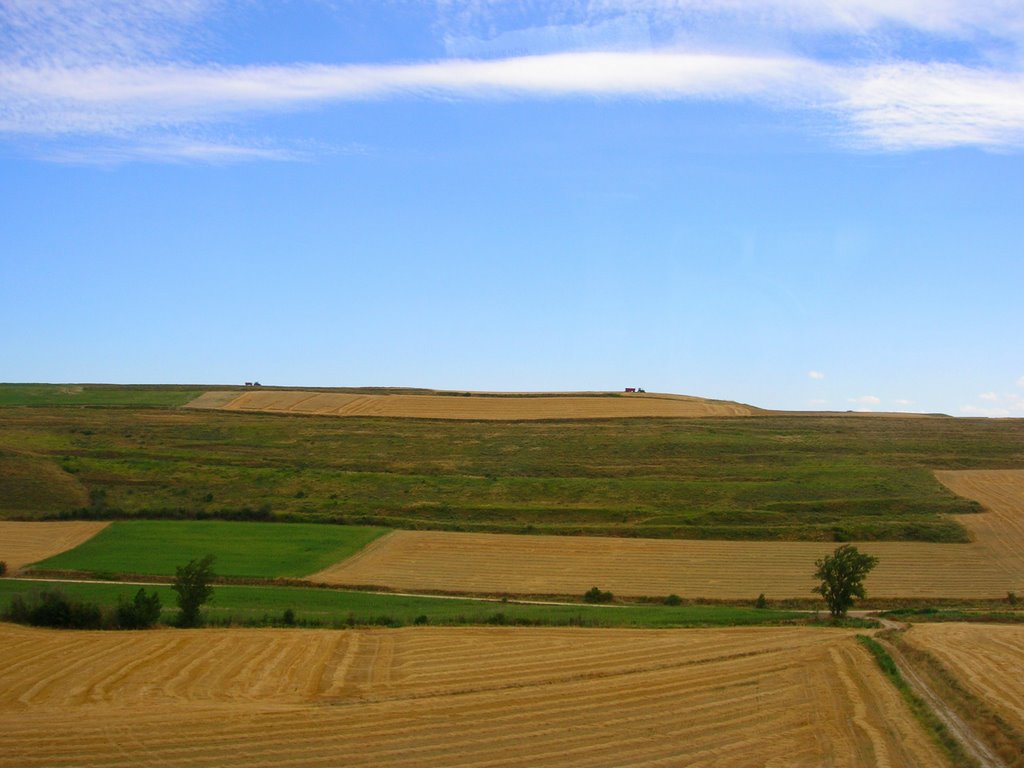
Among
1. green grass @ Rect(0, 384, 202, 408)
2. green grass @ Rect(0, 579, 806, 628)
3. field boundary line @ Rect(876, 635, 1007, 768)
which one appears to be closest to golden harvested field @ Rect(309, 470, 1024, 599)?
green grass @ Rect(0, 579, 806, 628)

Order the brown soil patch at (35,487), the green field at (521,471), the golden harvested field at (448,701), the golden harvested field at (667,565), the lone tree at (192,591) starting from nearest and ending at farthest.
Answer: the golden harvested field at (448,701), the lone tree at (192,591), the golden harvested field at (667,565), the green field at (521,471), the brown soil patch at (35,487)

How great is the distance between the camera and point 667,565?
48.8 m

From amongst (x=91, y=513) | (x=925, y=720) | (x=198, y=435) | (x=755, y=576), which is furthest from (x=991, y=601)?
(x=198, y=435)

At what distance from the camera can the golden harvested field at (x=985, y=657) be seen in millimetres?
19422

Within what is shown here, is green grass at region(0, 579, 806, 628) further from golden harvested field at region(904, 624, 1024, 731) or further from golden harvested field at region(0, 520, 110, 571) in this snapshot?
golden harvested field at region(0, 520, 110, 571)

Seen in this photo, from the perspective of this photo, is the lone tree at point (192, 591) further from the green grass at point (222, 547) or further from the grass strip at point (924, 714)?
the grass strip at point (924, 714)

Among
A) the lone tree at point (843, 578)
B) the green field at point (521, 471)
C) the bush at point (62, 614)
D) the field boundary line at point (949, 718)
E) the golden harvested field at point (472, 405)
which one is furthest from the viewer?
the golden harvested field at point (472, 405)

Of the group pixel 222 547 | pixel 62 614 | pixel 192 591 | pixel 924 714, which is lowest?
pixel 62 614

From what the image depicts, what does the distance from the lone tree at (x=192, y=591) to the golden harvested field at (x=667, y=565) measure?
12059 mm

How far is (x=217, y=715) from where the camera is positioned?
1917 cm

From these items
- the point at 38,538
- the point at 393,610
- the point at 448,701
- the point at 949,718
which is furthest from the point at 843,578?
the point at 38,538

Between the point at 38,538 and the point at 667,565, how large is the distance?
103 feet

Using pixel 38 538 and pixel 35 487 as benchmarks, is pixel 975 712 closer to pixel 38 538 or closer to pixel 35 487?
pixel 38 538

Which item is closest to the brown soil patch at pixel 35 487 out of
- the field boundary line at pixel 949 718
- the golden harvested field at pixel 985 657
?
the golden harvested field at pixel 985 657
